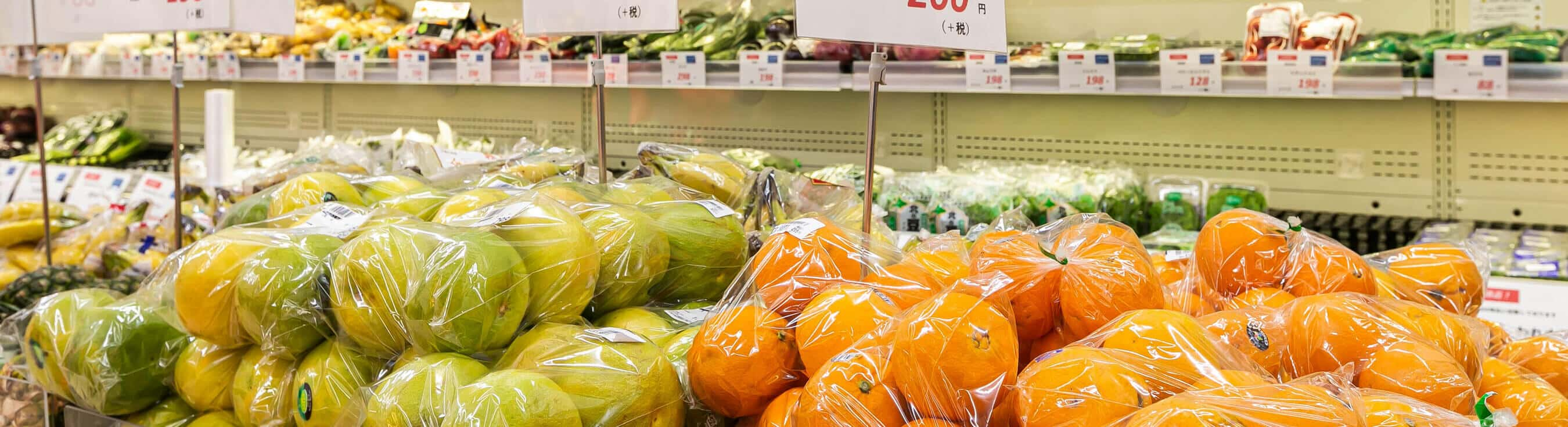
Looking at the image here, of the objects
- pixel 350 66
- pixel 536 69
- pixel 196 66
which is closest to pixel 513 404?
pixel 536 69

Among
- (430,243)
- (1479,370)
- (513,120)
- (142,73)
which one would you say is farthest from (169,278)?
(142,73)

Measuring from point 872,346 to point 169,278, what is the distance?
86 cm

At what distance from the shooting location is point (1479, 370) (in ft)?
3.32

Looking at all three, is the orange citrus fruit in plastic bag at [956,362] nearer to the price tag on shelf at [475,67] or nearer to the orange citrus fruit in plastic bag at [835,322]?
the orange citrus fruit in plastic bag at [835,322]

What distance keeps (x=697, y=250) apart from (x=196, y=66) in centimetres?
359

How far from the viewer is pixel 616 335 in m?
1.05

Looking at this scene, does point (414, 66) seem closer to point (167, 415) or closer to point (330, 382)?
point (167, 415)

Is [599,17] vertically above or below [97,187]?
above

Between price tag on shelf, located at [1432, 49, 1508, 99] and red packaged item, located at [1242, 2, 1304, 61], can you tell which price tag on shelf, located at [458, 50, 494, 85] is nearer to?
red packaged item, located at [1242, 2, 1304, 61]

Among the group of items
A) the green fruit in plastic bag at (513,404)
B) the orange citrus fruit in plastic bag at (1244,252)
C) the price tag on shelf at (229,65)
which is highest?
the price tag on shelf at (229,65)

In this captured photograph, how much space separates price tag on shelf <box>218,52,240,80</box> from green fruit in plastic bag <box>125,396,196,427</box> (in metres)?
2.97

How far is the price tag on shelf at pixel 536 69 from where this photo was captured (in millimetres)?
3359

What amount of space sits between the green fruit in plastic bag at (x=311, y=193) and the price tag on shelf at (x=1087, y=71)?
1.72 m

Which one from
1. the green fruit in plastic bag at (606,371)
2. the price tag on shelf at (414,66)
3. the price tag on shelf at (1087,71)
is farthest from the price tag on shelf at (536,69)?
the green fruit in plastic bag at (606,371)
